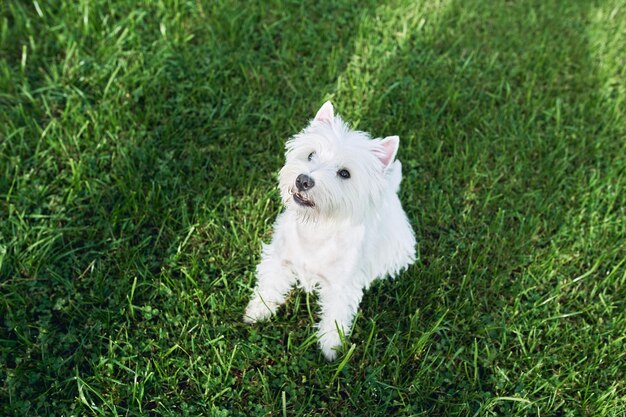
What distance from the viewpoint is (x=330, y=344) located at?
3.08 meters

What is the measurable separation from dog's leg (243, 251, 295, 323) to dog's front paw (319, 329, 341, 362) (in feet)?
1.08

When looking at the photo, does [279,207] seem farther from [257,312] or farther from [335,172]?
[335,172]

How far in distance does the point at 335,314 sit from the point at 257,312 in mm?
445

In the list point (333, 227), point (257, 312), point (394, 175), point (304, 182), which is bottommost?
point (257, 312)

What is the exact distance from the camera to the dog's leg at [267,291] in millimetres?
3125

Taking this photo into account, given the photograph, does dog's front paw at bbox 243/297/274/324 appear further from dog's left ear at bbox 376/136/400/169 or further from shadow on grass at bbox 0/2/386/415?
dog's left ear at bbox 376/136/400/169

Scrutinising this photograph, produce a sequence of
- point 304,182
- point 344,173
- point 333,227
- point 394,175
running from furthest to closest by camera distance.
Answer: point 394,175 < point 333,227 < point 344,173 < point 304,182

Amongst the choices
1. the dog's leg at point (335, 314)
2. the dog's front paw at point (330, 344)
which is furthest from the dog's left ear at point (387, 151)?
the dog's front paw at point (330, 344)

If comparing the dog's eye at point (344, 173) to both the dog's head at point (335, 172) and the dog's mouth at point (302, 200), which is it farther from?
the dog's mouth at point (302, 200)

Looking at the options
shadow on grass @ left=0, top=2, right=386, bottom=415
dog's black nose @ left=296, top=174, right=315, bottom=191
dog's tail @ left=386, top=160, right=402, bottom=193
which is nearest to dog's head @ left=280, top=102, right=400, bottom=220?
dog's black nose @ left=296, top=174, right=315, bottom=191

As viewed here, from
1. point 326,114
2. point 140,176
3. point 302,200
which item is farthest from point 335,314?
point 140,176

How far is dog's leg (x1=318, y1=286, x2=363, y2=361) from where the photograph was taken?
298cm

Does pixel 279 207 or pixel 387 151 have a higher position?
pixel 387 151

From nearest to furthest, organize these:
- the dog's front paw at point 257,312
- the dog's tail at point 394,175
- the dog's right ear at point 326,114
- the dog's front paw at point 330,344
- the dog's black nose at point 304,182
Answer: the dog's black nose at point 304,182 → the dog's right ear at point 326,114 → the dog's tail at point 394,175 → the dog's front paw at point 330,344 → the dog's front paw at point 257,312
